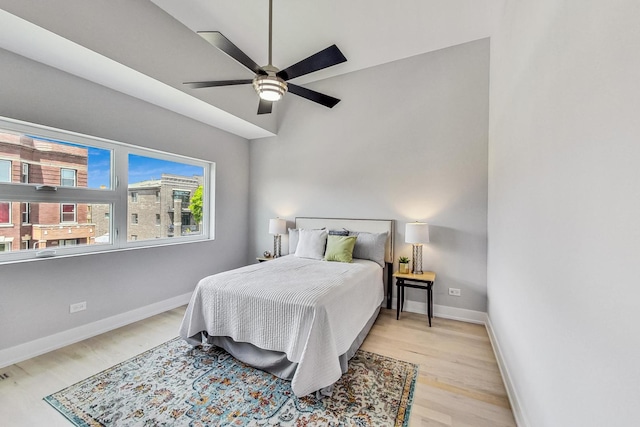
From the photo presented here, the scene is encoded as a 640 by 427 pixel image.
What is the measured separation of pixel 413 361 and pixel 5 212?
3853 mm

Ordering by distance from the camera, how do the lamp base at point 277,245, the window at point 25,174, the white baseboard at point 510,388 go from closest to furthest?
the white baseboard at point 510,388
the window at point 25,174
the lamp base at point 277,245

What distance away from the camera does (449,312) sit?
3322 mm

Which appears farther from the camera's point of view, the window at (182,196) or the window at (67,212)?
the window at (182,196)

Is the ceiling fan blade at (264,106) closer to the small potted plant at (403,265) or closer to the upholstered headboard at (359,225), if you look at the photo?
the upholstered headboard at (359,225)

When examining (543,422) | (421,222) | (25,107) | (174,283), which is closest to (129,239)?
(174,283)

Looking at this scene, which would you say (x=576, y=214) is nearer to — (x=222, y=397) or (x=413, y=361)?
(x=413, y=361)

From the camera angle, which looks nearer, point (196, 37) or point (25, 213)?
point (25, 213)

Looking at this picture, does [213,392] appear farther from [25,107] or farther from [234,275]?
[25,107]

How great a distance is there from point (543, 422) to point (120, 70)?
400 centimetres

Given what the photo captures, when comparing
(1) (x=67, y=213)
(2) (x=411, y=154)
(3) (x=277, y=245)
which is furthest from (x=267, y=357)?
(2) (x=411, y=154)

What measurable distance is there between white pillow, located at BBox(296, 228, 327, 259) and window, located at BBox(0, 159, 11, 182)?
9.63 ft

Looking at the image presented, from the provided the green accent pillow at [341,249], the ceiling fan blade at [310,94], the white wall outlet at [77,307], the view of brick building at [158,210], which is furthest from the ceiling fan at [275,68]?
the white wall outlet at [77,307]

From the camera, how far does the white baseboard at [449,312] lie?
317cm

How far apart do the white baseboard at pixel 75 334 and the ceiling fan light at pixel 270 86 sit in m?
2.96
